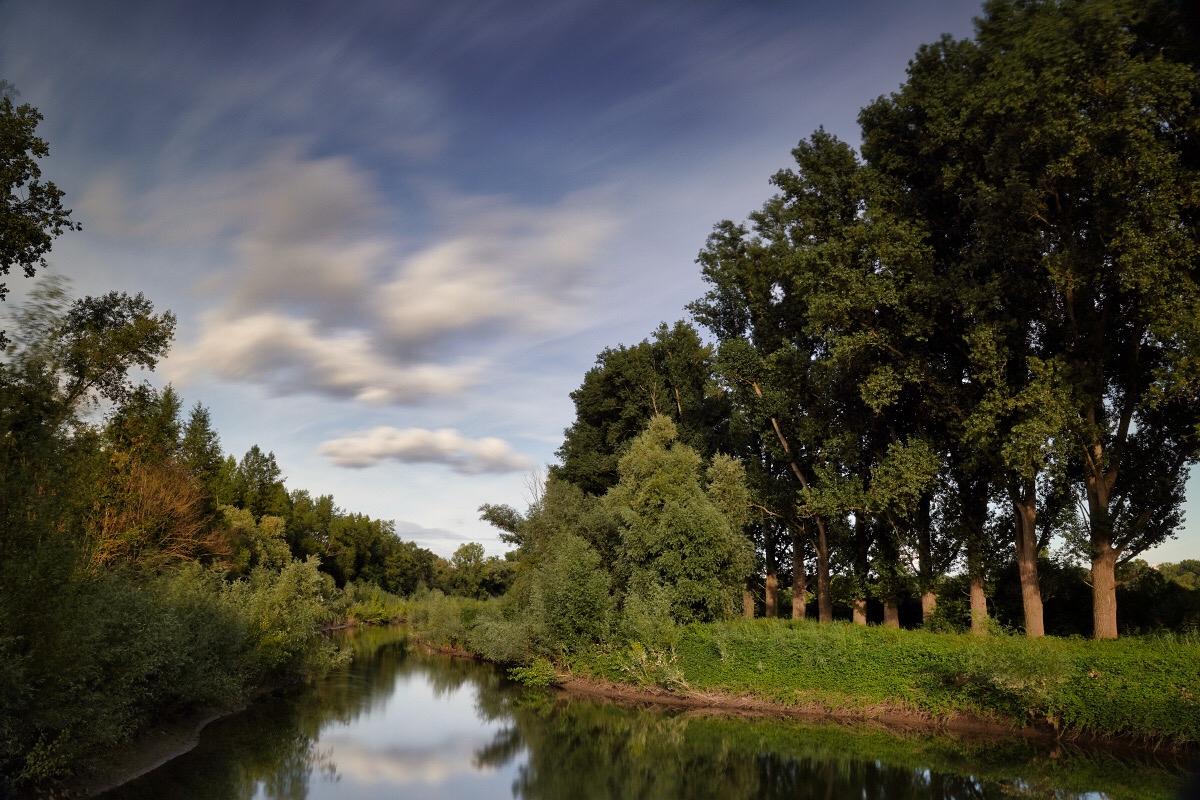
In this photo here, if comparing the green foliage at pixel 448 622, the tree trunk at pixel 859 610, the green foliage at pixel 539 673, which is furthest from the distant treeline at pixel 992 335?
the green foliage at pixel 448 622

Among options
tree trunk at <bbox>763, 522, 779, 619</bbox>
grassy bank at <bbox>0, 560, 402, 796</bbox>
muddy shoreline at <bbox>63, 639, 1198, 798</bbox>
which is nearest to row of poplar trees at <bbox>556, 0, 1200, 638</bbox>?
muddy shoreline at <bbox>63, 639, 1198, 798</bbox>

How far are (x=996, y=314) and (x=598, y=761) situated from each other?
61.3ft

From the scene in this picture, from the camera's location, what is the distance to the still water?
1683cm

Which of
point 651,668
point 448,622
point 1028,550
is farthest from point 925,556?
point 448,622

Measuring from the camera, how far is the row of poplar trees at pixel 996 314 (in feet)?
63.2

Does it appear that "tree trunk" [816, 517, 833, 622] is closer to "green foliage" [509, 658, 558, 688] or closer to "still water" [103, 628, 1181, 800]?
"still water" [103, 628, 1181, 800]

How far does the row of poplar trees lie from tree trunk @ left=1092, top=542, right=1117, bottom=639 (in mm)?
60

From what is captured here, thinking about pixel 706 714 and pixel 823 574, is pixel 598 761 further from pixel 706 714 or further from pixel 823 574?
pixel 823 574

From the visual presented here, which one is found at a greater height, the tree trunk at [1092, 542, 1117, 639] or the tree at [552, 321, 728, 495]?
the tree at [552, 321, 728, 495]

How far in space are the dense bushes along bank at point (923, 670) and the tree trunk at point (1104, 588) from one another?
1.00 m

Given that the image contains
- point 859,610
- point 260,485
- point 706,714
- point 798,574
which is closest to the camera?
point 706,714

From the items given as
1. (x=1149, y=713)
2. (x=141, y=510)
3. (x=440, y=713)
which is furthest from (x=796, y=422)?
(x=141, y=510)

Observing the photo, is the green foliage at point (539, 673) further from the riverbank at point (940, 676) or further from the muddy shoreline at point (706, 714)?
the riverbank at point (940, 676)

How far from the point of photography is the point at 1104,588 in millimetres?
22266
